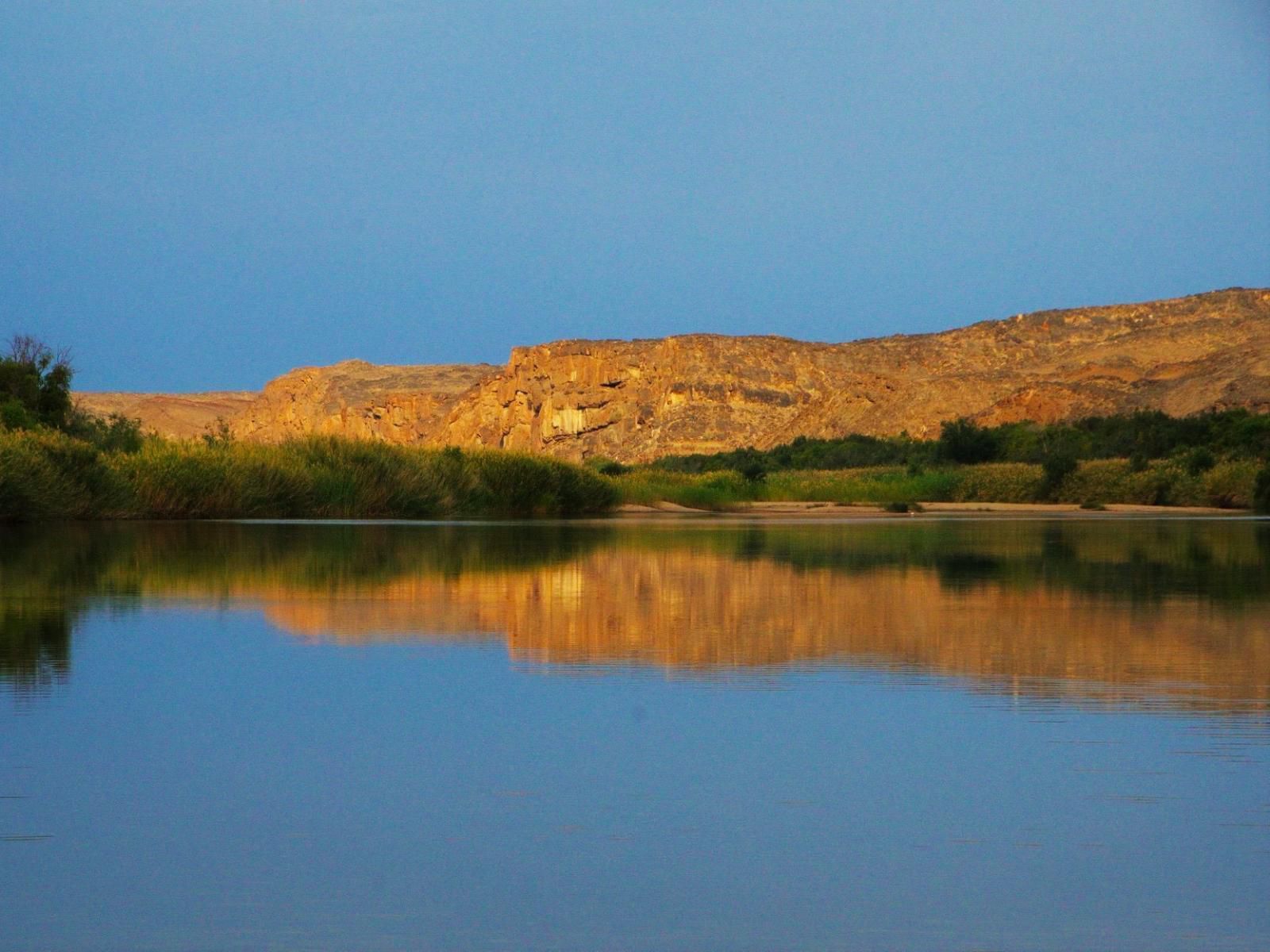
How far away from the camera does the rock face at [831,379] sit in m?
67.2

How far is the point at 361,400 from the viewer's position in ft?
335

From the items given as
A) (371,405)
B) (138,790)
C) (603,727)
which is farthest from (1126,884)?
(371,405)

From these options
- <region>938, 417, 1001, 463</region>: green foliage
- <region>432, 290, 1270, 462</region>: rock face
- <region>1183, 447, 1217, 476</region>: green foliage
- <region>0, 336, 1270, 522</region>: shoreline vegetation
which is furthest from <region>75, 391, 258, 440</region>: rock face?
<region>1183, 447, 1217, 476</region>: green foliage

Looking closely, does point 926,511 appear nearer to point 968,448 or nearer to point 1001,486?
point 1001,486

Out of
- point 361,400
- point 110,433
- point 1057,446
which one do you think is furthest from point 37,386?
point 361,400

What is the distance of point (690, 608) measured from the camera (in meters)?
6.65

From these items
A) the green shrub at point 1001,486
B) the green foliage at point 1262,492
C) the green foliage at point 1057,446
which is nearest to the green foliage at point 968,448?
the green foliage at point 1057,446

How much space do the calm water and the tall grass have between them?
9.54m

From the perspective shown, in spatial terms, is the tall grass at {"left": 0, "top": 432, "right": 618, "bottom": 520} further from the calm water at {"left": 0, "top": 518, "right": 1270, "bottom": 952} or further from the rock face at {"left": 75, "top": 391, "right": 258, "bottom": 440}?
the rock face at {"left": 75, "top": 391, "right": 258, "bottom": 440}

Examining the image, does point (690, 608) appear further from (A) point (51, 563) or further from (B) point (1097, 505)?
(B) point (1097, 505)

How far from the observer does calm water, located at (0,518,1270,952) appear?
222cm

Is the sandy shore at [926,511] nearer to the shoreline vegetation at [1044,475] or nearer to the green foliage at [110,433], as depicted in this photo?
the shoreline vegetation at [1044,475]

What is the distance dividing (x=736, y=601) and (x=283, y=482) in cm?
1389

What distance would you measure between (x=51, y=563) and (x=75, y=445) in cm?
829
